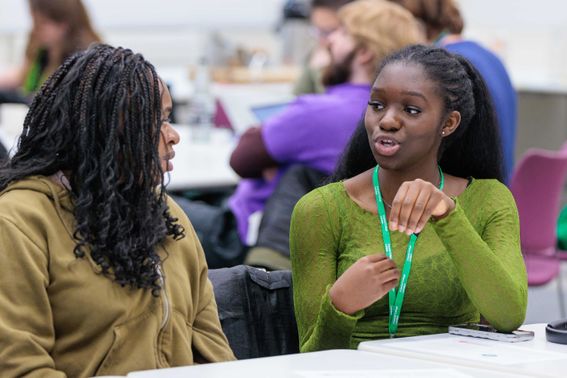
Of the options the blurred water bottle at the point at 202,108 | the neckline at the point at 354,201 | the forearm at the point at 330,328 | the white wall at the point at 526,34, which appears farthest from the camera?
the white wall at the point at 526,34

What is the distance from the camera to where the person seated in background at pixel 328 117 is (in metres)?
3.51

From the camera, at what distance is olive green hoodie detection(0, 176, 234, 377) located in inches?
67.4

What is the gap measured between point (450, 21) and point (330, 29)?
4.69 feet

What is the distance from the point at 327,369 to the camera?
5.61 ft

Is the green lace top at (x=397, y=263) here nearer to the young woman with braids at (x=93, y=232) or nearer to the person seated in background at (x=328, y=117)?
the young woman with braids at (x=93, y=232)

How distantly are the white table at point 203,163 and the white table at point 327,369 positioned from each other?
2.50 metres

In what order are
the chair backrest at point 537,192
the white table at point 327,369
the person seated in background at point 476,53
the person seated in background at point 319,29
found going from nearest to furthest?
the white table at point 327,369 → the person seated in background at point 476,53 → the chair backrest at point 537,192 → the person seated in background at point 319,29

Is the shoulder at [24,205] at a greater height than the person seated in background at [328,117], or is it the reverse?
the shoulder at [24,205]

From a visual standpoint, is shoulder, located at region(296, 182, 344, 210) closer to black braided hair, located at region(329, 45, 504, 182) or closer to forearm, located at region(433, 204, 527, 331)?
black braided hair, located at region(329, 45, 504, 182)

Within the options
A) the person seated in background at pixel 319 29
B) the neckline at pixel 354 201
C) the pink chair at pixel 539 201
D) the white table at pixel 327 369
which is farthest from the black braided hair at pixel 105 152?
the person seated in background at pixel 319 29

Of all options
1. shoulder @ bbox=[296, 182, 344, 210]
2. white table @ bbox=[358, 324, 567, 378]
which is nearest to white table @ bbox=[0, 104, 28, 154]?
shoulder @ bbox=[296, 182, 344, 210]

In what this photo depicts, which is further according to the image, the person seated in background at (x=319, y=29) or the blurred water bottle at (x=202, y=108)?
the blurred water bottle at (x=202, y=108)

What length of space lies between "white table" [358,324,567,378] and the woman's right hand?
0.09 metres

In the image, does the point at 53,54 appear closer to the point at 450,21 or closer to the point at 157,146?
the point at 450,21
